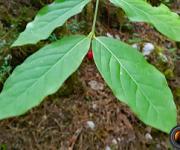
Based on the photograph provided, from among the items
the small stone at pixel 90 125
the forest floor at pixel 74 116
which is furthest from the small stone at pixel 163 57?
the small stone at pixel 90 125

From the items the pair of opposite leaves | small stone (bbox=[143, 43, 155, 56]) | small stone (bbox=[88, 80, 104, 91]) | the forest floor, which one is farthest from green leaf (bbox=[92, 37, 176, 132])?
small stone (bbox=[143, 43, 155, 56])

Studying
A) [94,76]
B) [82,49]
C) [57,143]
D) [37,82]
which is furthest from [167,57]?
[37,82]

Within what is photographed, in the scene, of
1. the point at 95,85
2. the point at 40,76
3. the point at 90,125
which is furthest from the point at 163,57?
the point at 40,76

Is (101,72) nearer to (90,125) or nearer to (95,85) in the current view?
(90,125)

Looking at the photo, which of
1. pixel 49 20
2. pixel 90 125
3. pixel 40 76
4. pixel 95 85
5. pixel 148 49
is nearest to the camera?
pixel 40 76

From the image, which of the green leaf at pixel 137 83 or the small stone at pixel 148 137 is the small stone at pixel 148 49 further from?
the green leaf at pixel 137 83

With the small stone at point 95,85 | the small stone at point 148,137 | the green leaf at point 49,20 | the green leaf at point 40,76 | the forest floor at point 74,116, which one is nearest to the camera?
the green leaf at point 40,76

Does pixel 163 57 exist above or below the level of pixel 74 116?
above
